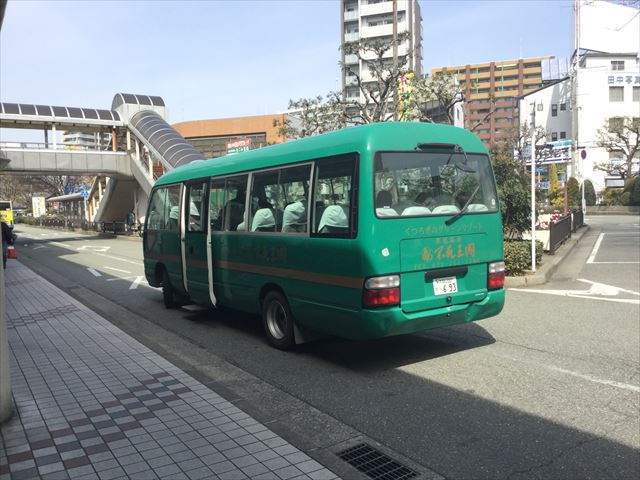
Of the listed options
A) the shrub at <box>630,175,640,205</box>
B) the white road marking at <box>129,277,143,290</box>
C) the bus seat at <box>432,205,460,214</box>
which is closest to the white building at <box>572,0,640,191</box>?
the shrub at <box>630,175,640,205</box>

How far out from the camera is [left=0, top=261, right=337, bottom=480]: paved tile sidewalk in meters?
3.70

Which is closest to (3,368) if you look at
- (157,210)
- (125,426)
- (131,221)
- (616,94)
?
(125,426)

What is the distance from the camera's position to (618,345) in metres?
6.57

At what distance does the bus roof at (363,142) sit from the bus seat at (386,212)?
24.1 inches

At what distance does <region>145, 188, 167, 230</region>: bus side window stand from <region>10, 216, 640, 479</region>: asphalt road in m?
1.67

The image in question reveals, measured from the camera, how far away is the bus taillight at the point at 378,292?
5336 millimetres

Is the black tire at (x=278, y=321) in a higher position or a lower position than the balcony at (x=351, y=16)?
lower

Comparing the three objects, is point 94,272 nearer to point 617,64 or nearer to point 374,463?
point 374,463

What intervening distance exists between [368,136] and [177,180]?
4.85 meters

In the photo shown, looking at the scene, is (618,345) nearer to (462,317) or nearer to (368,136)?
(462,317)

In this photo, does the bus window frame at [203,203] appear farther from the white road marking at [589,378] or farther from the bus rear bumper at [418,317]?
the white road marking at [589,378]

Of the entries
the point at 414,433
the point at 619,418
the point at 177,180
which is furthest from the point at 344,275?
the point at 177,180

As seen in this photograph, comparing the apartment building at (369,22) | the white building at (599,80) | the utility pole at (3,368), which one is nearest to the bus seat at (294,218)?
the utility pole at (3,368)

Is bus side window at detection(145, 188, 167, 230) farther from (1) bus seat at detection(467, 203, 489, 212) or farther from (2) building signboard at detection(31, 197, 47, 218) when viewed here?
(2) building signboard at detection(31, 197, 47, 218)
